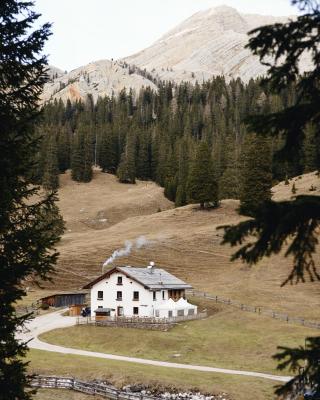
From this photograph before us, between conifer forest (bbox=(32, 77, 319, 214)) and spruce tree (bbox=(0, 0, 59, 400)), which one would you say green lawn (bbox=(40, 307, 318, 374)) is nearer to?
spruce tree (bbox=(0, 0, 59, 400))

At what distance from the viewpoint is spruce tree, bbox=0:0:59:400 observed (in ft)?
43.5

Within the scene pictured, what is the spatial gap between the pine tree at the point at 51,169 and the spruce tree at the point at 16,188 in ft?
416

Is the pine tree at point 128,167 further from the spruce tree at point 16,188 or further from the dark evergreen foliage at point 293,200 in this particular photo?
the dark evergreen foliage at point 293,200

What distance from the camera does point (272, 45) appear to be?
825 centimetres

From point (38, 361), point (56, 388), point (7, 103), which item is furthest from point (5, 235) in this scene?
point (38, 361)

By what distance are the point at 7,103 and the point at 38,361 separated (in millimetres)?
32963

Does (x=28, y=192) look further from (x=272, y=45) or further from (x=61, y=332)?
(x=61, y=332)

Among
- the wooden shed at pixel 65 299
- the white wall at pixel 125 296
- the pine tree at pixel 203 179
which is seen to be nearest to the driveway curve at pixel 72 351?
the white wall at pixel 125 296

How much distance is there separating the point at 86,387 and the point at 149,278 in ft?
111

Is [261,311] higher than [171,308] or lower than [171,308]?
lower

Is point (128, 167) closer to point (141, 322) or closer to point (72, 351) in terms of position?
point (141, 322)

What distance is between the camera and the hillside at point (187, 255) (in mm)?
72312

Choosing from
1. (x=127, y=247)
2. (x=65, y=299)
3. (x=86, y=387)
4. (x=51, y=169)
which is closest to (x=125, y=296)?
(x=65, y=299)

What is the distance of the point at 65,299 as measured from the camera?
252 ft
